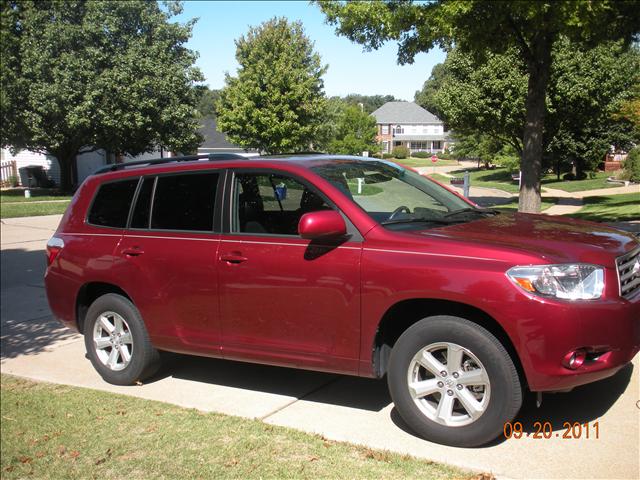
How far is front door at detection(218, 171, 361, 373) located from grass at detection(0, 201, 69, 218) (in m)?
19.0

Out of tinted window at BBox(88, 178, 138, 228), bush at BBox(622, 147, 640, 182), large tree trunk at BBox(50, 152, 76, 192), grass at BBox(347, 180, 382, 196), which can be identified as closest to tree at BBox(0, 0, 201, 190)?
large tree trunk at BBox(50, 152, 76, 192)

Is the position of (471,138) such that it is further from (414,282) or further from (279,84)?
(414,282)

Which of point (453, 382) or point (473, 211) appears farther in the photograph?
point (473, 211)

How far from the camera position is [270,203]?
489cm

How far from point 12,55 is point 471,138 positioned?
43479mm

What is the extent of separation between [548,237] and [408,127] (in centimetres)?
10304

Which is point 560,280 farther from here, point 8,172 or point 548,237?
point 8,172

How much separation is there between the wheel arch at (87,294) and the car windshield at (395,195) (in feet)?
7.60

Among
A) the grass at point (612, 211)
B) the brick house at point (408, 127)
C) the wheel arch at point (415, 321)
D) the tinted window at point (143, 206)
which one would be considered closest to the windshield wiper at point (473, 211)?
the wheel arch at point (415, 321)

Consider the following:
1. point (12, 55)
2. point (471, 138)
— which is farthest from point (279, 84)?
point (471, 138)

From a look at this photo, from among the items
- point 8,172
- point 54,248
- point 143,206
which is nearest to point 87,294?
point 54,248

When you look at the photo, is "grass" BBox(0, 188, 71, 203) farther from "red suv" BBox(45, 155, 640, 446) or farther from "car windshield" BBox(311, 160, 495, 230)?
"car windshield" BBox(311, 160, 495, 230)

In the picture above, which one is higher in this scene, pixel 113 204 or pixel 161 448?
pixel 113 204
